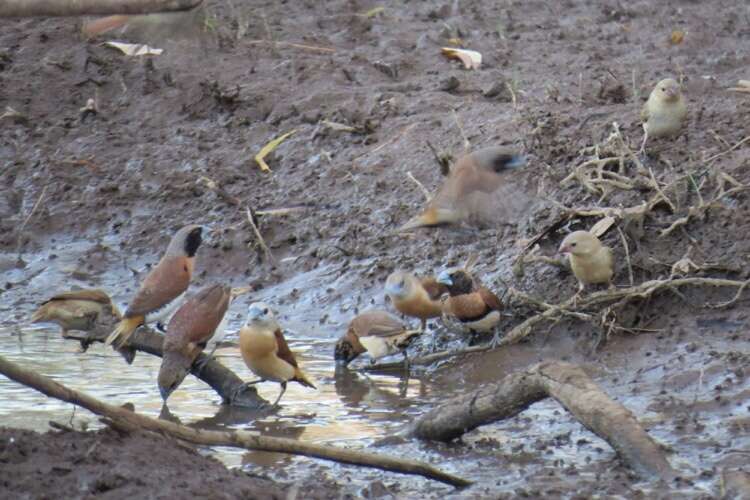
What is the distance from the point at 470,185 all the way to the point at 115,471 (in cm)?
333

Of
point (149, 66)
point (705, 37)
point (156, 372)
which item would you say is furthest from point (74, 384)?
point (705, 37)

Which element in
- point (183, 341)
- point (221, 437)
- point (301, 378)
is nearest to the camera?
point (221, 437)

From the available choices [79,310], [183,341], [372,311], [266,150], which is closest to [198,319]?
[183,341]

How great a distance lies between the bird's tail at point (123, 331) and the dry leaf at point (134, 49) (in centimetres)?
506

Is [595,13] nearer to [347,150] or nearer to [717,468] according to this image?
[347,150]

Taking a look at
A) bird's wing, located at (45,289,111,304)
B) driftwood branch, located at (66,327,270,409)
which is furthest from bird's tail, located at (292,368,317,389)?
bird's wing, located at (45,289,111,304)

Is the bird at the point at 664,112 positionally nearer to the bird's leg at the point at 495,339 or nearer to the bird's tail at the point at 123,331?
the bird's leg at the point at 495,339

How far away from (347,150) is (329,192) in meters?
0.47

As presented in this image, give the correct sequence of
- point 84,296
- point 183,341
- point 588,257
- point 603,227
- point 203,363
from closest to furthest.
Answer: point 183,341
point 203,363
point 588,257
point 84,296
point 603,227

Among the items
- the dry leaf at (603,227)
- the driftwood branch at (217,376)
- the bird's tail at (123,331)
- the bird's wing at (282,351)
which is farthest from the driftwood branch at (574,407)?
the dry leaf at (603,227)

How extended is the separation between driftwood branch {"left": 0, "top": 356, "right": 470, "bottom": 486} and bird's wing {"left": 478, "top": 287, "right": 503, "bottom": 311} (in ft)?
8.79

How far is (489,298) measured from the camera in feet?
27.8

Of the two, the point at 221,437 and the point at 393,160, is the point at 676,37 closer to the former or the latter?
the point at 393,160

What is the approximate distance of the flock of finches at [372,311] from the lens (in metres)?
7.93
